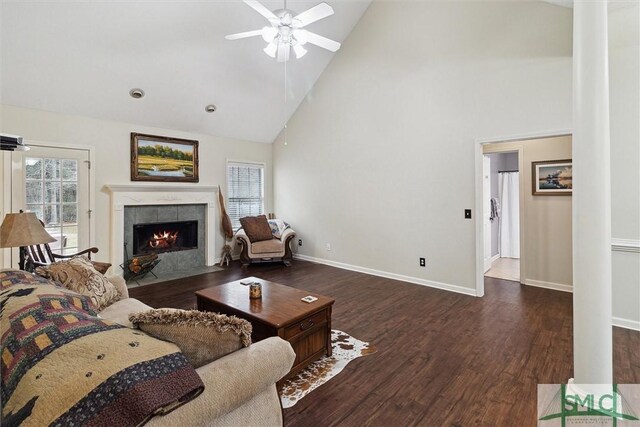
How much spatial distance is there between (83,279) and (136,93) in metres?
3.34

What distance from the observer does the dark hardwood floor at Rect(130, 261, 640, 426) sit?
77.4 inches

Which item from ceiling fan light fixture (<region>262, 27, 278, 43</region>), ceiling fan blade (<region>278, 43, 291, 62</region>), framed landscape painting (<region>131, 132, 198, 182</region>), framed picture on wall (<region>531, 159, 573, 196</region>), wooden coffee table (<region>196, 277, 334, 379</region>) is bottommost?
wooden coffee table (<region>196, 277, 334, 379</region>)

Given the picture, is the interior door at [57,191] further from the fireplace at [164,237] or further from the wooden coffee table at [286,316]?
the wooden coffee table at [286,316]

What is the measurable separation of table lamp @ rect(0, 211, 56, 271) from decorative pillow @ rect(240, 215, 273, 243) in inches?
134

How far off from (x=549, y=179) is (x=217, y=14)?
5138 millimetres

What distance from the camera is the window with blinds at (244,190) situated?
650cm

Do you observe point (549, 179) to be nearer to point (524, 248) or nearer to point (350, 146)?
point (524, 248)

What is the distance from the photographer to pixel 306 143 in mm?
6305

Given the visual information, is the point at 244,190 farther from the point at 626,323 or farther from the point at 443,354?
the point at 626,323

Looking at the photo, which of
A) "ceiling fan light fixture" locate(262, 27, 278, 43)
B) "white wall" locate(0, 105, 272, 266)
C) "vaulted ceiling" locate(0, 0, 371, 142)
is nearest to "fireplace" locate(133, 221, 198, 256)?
"white wall" locate(0, 105, 272, 266)

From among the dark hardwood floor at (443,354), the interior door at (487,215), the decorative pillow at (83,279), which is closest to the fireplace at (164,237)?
the dark hardwood floor at (443,354)

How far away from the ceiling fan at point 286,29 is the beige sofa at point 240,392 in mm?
2769

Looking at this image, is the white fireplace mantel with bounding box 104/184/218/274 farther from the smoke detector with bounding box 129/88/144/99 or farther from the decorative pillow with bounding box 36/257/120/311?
the decorative pillow with bounding box 36/257/120/311

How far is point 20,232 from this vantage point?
2465 mm
